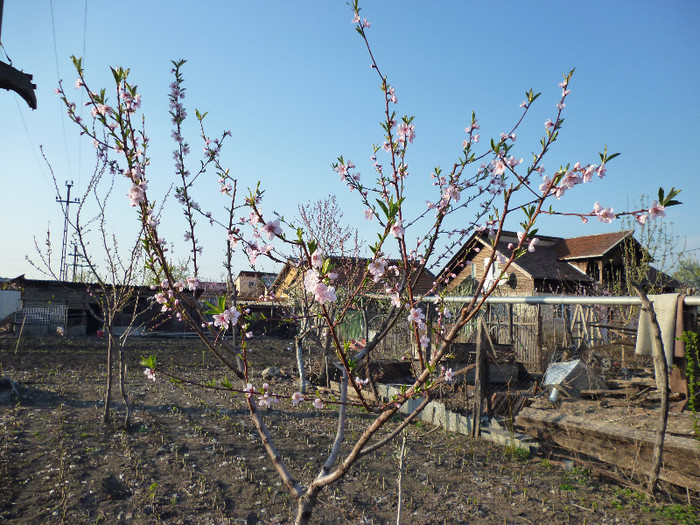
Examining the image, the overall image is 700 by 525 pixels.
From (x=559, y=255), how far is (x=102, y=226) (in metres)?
27.5

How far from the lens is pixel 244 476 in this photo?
4.65 m

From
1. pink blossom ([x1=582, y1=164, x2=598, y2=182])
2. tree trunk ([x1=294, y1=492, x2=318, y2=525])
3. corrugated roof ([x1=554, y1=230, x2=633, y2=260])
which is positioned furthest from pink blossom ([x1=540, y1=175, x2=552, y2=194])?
corrugated roof ([x1=554, y1=230, x2=633, y2=260])

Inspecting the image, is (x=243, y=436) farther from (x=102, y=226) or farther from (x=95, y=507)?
(x=102, y=226)

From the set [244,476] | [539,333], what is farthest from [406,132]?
[539,333]

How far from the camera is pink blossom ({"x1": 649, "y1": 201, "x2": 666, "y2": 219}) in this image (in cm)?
182

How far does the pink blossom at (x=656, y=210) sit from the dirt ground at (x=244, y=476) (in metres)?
3.01

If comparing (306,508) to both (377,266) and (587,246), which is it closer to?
(377,266)

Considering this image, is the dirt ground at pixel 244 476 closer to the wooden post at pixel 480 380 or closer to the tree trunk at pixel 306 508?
the wooden post at pixel 480 380

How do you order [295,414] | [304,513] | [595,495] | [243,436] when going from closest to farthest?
[304,513]
[595,495]
[243,436]
[295,414]

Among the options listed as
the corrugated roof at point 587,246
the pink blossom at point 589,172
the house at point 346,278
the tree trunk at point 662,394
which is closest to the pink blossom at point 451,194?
the house at point 346,278

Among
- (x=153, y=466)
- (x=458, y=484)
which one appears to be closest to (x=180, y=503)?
(x=153, y=466)

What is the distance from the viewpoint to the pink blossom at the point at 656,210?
1819 mm

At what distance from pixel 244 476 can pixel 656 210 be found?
4.37m

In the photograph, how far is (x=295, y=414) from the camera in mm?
7297
